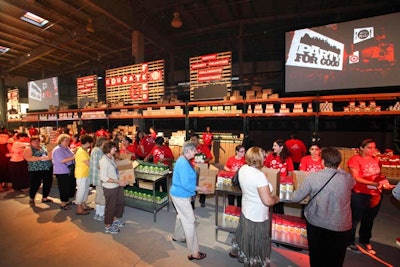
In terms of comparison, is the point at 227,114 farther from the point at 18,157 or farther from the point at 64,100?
the point at 64,100

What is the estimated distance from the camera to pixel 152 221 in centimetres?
433

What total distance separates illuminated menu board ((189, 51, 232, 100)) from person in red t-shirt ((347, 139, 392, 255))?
4.47 metres

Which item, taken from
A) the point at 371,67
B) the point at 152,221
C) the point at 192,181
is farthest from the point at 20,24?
the point at 371,67

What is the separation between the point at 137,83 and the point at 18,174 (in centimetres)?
512

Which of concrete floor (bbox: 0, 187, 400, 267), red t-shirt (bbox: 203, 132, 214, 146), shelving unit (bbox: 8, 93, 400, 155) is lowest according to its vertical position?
concrete floor (bbox: 0, 187, 400, 267)

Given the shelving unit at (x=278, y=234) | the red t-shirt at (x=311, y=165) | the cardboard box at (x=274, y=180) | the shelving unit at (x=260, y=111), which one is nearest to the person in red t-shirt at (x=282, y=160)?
the red t-shirt at (x=311, y=165)

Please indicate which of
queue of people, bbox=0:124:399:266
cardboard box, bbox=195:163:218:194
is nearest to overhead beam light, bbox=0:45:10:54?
queue of people, bbox=0:124:399:266

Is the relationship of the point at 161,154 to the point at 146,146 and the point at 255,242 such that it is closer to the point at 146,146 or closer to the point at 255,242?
the point at 146,146

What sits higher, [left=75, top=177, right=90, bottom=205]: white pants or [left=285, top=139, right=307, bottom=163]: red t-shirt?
[left=285, top=139, right=307, bottom=163]: red t-shirt

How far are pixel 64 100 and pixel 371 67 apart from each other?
64.9 feet

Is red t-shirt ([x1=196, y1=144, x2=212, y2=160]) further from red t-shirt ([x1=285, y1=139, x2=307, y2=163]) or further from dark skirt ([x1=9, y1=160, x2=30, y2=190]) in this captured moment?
dark skirt ([x1=9, y1=160, x2=30, y2=190])

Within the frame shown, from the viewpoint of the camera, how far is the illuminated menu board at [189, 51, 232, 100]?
6867 mm

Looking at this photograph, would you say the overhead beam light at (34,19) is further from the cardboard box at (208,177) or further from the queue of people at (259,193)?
the cardboard box at (208,177)

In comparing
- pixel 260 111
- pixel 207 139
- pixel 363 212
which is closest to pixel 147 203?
pixel 207 139
